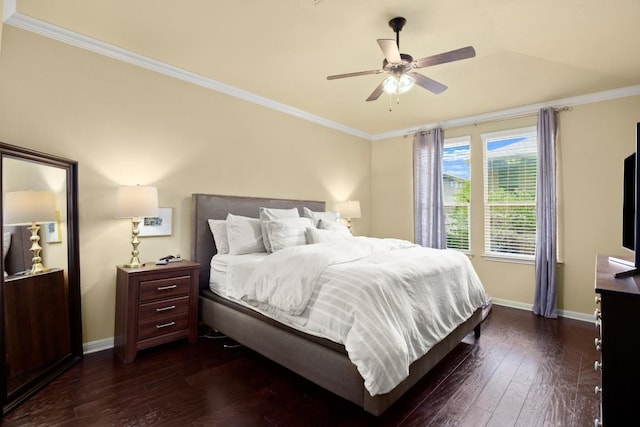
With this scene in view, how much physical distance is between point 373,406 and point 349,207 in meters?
3.51

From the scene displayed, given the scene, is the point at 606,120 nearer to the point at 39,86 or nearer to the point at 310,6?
the point at 310,6

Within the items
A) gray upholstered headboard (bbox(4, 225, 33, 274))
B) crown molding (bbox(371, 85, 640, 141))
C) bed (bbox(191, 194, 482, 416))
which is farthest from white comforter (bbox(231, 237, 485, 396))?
crown molding (bbox(371, 85, 640, 141))

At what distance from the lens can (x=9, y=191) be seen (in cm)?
205

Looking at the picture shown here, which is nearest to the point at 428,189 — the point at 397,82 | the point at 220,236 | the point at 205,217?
the point at 397,82

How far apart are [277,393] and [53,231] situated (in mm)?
2123

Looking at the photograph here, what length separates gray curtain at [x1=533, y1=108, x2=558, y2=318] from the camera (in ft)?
12.8

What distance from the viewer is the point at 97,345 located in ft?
9.11

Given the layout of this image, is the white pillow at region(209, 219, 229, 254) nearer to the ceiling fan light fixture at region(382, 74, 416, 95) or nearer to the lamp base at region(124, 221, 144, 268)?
the lamp base at region(124, 221, 144, 268)

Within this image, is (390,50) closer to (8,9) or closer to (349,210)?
(8,9)

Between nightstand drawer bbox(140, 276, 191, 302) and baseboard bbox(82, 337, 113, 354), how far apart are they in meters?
0.63

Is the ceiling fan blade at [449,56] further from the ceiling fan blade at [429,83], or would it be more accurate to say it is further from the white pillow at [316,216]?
the white pillow at [316,216]

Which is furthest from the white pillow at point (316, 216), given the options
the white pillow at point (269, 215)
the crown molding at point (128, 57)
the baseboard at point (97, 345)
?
the baseboard at point (97, 345)

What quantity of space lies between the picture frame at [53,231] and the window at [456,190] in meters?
4.80

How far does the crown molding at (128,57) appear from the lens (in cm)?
242
